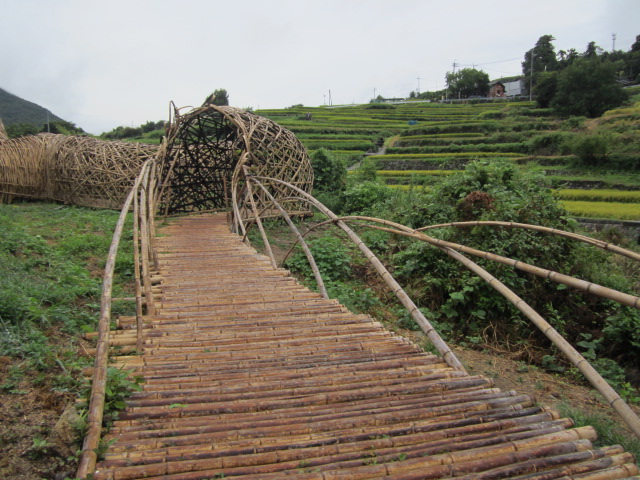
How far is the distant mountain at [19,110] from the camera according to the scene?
39750mm

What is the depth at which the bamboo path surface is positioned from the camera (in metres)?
1.96

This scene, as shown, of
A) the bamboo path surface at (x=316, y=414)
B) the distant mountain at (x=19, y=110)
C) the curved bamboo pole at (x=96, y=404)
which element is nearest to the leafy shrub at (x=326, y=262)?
the bamboo path surface at (x=316, y=414)

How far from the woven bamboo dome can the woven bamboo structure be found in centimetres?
146

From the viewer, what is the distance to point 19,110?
41.3m

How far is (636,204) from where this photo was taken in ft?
46.0

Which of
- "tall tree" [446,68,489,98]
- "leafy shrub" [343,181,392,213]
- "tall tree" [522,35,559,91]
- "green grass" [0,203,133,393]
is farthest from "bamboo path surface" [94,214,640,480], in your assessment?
"tall tree" [446,68,489,98]

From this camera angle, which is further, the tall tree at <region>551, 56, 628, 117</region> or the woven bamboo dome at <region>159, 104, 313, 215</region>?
the tall tree at <region>551, 56, 628, 117</region>

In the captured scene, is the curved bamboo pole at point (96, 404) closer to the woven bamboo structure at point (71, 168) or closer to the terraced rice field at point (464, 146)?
the woven bamboo structure at point (71, 168)

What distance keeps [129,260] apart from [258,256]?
76.1 inches

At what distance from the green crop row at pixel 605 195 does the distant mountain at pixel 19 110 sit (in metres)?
39.8

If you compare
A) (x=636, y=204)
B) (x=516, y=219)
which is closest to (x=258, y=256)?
(x=516, y=219)

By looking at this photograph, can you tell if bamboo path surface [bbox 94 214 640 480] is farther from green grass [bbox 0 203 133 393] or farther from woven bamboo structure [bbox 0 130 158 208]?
woven bamboo structure [bbox 0 130 158 208]

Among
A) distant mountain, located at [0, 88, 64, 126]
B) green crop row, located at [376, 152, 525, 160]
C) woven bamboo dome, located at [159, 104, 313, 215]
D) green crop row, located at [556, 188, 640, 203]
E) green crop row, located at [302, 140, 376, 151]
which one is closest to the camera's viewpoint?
woven bamboo dome, located at [159, 104, 313, 215]

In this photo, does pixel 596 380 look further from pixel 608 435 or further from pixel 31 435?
pixel 31 435
